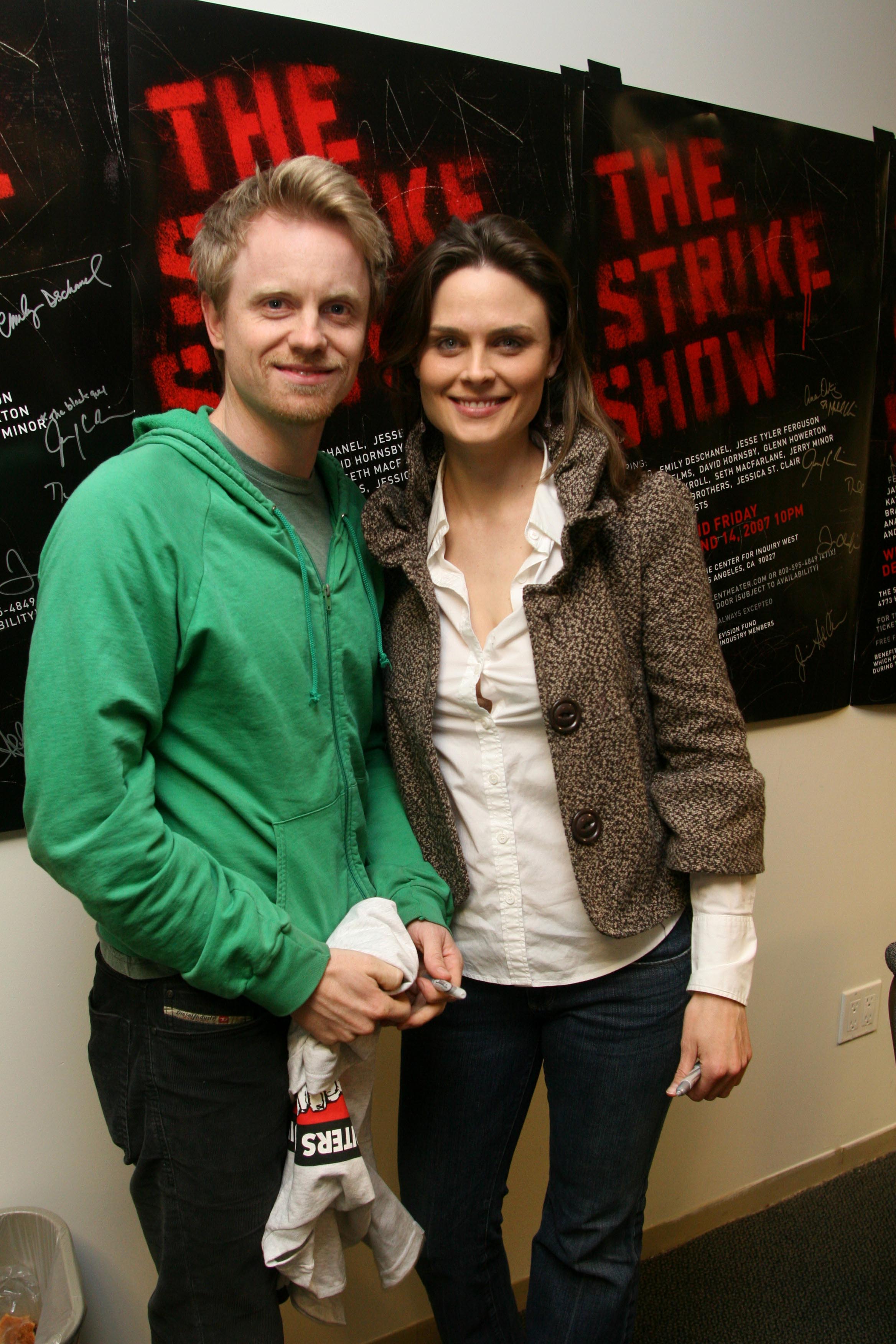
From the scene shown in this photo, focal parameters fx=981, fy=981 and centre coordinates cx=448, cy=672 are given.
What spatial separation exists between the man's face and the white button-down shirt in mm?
265

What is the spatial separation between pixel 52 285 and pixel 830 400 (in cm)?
136

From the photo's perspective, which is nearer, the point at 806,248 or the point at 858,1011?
the point at 806,248

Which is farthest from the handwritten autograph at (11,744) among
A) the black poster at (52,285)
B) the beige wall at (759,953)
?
the beige wall at (759,953)

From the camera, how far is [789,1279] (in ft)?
6.25

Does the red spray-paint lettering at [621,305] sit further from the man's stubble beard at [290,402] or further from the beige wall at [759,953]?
the man's stubble beard at [290,402]

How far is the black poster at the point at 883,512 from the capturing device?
6.05 feet

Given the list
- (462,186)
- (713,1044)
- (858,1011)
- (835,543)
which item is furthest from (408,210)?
(858,1011)

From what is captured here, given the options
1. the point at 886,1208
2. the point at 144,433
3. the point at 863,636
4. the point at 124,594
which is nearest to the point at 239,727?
the point at 124,594

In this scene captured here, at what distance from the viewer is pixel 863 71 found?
1.83 metres

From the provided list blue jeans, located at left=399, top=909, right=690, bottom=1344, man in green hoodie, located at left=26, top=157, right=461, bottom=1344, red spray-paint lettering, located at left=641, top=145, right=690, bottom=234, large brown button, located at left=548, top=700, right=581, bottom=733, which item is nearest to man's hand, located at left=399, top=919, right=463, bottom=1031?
man in green hoodie, located at left=26, top=157, right=461, bottom=1344

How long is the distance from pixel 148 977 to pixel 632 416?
1.18 metres

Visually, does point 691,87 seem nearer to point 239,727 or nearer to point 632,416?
point 632,416

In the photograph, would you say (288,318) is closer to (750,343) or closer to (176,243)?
(176,243)

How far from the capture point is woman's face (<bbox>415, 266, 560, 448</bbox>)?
1.14 meters
